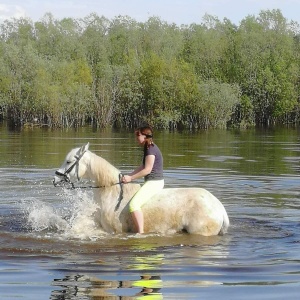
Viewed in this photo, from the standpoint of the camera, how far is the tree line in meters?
92.6

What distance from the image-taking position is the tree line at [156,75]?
9256cm

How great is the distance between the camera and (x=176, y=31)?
131m

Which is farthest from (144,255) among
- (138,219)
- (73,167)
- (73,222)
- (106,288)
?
(73,167)

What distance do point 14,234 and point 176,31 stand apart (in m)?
120

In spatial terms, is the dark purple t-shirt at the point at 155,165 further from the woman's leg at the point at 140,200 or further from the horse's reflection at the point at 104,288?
the horse's reflection at the point at 104,288

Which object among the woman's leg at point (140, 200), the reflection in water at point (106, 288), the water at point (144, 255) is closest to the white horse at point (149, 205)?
the woman's leg at point (140, 200)

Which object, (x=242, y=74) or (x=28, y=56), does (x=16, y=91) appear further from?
(x=242, y=74)

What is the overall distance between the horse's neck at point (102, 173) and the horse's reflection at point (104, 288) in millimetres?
3706

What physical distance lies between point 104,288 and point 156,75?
89356 mm

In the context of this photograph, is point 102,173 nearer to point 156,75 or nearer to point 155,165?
point 155,165

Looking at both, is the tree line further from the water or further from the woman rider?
the woman rider

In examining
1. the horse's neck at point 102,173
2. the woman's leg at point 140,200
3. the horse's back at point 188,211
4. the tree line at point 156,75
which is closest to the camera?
the horse's back at point 188,211

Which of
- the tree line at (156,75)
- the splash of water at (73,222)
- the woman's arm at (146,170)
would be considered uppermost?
the tree line at (156,75)

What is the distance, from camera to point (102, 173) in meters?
13.7
